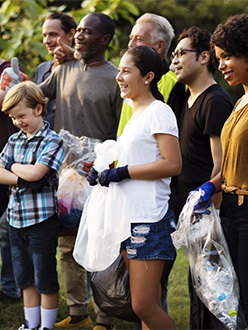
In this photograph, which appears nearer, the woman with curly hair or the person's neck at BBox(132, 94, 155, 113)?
the woman with curly hair

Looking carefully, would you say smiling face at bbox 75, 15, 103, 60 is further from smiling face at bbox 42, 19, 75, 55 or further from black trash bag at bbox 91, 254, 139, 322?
black trash bag at bbox 91, 254, 139, 322

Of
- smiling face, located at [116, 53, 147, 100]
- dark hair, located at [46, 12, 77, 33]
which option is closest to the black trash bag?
smiling face, located at [116, 53, 147, 100]

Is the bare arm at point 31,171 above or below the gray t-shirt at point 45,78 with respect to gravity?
below

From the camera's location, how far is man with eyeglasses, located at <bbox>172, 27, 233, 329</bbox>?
11.3 ft

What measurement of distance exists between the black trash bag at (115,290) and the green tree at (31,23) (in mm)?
3516

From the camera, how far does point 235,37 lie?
2.98 m

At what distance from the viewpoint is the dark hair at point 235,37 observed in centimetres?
297

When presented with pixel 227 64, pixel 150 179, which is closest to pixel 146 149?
pixel 150 179

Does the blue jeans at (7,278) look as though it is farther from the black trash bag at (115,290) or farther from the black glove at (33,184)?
the black trash bag at (115,290)

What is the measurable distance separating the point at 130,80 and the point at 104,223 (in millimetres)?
826

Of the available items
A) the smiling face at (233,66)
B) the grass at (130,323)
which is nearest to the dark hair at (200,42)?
the smiling face at (233,66)

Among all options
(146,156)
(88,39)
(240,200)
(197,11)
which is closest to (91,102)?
(88,39)

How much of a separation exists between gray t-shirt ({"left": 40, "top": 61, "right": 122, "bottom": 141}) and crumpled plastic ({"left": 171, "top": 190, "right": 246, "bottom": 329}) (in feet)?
3.67

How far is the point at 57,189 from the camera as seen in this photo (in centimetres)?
377
